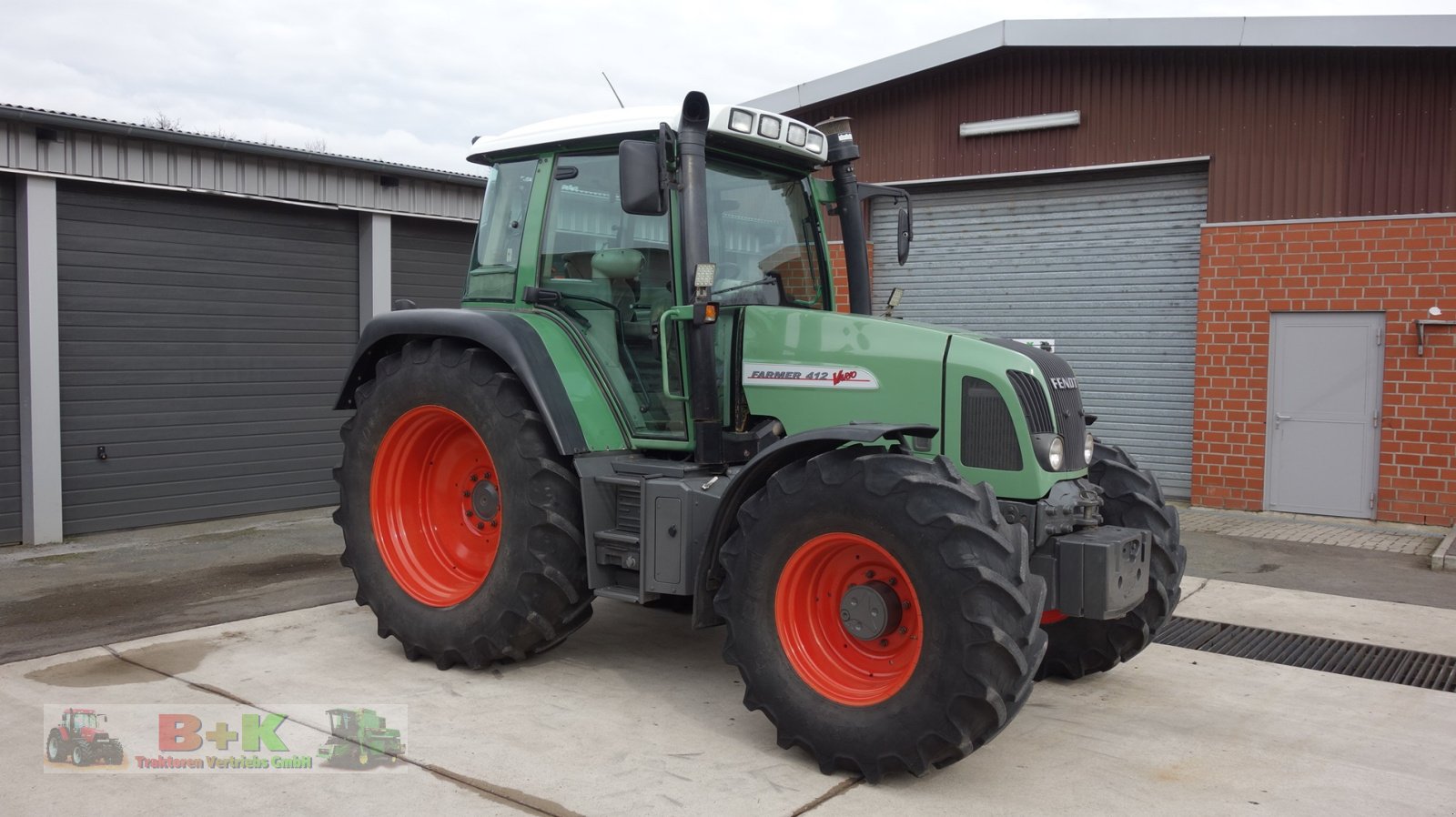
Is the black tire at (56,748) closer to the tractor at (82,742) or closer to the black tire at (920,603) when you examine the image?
the tractor at (82,742)

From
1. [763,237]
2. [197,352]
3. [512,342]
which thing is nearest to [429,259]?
[197,352]

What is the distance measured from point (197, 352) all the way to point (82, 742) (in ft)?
19.8

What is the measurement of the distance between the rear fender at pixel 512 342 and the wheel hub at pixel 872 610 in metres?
1.46

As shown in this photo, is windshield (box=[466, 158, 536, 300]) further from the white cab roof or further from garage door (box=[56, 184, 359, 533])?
garage door (box=[56, 184, 359, 533])

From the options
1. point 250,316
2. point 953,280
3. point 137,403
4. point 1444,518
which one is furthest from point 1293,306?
point 137,403

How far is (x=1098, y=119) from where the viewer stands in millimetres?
10891

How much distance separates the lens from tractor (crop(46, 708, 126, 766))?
405cm

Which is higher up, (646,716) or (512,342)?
(512,342)

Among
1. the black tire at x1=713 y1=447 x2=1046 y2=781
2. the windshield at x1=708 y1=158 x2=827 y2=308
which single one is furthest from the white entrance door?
the black tire at x1=713 y1=447 x2=1046 y2=781

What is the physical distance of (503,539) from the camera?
5012 millimetres

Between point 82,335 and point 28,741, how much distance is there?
5530 millimetres

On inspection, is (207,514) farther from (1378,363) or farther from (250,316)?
(1378,363)

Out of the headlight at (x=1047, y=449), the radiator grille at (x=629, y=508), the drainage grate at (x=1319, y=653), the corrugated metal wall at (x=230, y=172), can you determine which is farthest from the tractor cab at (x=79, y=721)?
the corrugated metal wall at (x=230, y=172)

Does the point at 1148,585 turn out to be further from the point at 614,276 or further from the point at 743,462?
the point at 614,276
